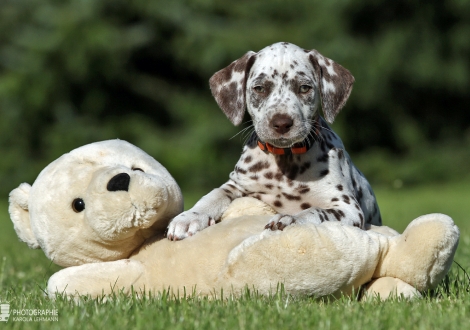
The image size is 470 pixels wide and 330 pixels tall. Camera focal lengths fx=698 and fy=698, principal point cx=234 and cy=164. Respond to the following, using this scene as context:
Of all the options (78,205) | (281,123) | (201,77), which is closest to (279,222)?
(281,123)

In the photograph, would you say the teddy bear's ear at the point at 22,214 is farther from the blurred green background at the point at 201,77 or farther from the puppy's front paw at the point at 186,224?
the blurred green background at the point at 201,77

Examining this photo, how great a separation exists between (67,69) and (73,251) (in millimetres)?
15971

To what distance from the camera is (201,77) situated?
72.1 ft

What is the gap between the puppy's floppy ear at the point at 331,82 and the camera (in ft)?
19.1

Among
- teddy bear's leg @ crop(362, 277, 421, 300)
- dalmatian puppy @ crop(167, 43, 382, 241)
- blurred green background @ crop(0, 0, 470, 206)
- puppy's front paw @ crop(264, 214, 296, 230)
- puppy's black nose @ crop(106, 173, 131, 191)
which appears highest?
blurred green background @ crop(0, 0, 470, 206)

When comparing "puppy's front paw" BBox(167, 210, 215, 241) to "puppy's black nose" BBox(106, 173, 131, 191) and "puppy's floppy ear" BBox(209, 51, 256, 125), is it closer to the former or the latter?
"puppy's black nose" BBox(106, 173, 131, 191)

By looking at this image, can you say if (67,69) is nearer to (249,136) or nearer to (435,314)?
(249,136)

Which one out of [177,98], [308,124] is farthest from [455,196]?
[308,124]

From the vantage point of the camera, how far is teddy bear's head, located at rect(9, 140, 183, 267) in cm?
422

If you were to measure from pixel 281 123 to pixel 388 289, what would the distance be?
1.57 m

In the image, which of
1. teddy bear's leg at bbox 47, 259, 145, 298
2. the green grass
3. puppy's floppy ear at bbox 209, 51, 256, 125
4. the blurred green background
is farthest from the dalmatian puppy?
the blurred green background

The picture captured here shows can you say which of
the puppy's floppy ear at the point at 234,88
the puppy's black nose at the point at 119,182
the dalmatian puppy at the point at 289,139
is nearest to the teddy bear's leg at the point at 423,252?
the dalmatian puppy at the point at 289,139

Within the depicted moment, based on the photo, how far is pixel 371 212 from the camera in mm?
6227

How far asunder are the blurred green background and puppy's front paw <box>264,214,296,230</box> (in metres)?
14.4
